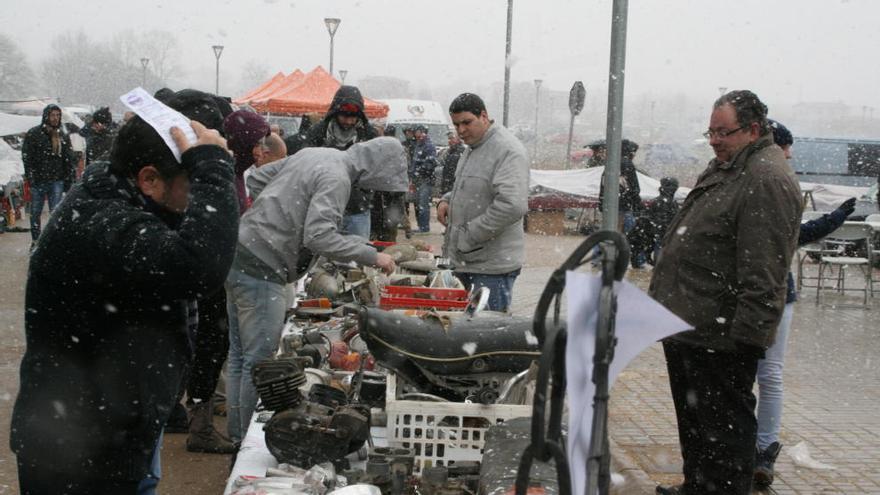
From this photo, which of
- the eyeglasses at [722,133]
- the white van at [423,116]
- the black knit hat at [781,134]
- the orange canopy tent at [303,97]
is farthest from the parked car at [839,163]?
the eyeglasses at [722,133]

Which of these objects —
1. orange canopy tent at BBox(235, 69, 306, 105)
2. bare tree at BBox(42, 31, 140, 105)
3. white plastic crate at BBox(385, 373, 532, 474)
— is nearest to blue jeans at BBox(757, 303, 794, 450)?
white plastic crate at BBox(385, 373, 532, 474)

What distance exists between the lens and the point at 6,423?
18.4ft

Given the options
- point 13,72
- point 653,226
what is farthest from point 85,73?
point 653,226

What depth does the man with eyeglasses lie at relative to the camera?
377 centimetres

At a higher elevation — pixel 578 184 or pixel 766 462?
pixel 578 184

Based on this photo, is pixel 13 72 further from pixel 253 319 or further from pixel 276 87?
pixel 253 319

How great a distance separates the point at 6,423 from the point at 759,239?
4.62 m

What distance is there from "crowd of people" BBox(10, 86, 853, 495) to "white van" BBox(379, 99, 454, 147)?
22.9 m

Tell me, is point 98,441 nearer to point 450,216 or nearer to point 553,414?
point 553,414

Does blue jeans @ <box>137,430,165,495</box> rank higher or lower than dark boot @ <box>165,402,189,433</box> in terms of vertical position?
higher

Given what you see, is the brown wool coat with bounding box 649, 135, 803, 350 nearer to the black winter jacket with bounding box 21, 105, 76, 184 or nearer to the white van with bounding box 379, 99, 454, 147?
the black winter jacket with bounding box 21, 105, 76, 184

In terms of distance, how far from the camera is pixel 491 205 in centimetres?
559

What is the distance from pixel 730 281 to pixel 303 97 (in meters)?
17.9

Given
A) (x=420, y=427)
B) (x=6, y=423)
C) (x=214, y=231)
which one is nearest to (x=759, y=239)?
(x=420, y=427)
